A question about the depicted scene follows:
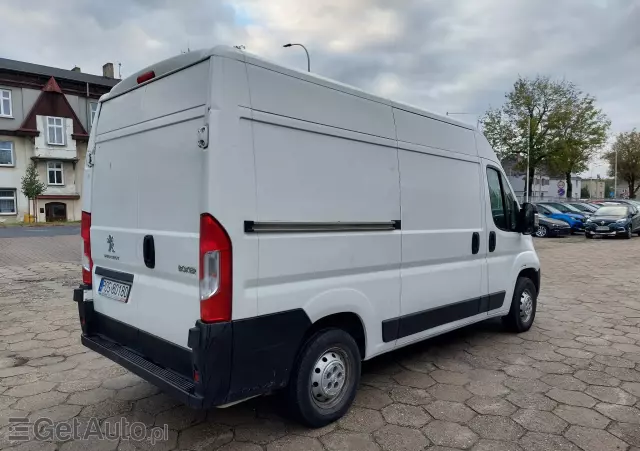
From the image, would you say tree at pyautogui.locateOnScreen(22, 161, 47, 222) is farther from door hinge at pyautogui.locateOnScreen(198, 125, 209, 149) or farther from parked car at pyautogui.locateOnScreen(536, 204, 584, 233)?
door hinge at pyautogui.locateOnScreen(198, 125, 209, 149)

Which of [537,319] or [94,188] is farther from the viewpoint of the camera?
[537,319]

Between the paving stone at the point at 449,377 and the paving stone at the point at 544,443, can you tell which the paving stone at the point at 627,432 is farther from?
the paving stone at the point at 449,377

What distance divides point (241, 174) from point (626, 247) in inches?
680

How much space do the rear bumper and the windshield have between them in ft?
68.6

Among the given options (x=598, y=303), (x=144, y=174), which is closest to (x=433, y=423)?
(x=144, y=174)

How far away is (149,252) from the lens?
3104 millimetres

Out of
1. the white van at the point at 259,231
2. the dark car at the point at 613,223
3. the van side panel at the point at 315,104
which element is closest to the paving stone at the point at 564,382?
the white van at the point at 259,231

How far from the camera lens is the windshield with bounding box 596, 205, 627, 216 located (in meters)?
19.8

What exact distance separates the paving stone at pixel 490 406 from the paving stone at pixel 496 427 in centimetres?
8

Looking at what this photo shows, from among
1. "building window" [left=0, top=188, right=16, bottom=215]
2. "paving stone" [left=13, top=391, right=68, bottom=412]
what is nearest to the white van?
"paving stone" [left=13, top=391, right=68, bottom=412]

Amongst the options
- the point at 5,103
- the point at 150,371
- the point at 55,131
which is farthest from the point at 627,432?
the point at 5,103

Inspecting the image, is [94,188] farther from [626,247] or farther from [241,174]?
[626,247]

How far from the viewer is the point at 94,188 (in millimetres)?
3771

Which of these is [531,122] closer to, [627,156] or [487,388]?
[627,156]
